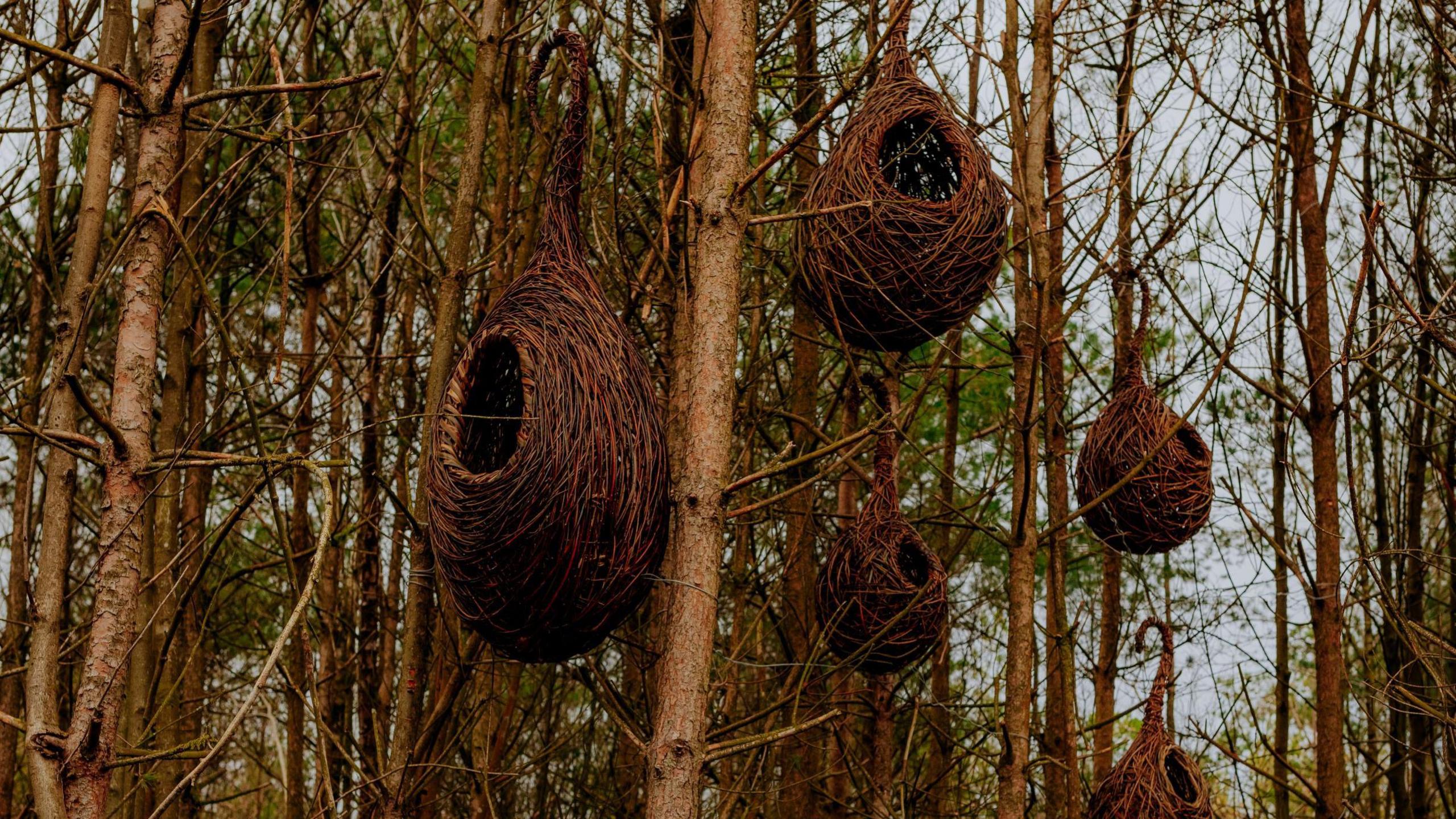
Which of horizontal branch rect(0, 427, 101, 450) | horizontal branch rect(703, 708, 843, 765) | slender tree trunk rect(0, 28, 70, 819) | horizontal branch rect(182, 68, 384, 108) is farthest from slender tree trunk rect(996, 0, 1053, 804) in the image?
slender tree trunk rect(0, 28, 70, 819)

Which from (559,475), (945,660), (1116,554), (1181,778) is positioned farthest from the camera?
(945,660)

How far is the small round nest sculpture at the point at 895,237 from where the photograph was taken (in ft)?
8.84

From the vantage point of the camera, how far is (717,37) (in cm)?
265

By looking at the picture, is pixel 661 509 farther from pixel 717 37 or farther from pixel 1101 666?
pixel 1101 666

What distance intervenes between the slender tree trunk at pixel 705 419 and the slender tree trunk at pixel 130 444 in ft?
2.87

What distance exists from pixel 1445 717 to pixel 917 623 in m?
1.17

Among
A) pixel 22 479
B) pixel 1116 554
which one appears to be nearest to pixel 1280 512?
pixel 1116 554

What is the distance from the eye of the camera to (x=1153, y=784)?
363 centimetres

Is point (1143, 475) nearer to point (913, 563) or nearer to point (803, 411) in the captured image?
point (913, 563)

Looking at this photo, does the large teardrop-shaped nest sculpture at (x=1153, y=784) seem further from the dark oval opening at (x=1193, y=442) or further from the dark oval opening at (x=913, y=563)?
the dark oval opening at (x=913, y=563)

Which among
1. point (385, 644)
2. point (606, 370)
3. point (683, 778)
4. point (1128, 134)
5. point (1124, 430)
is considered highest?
point (1128, 134)

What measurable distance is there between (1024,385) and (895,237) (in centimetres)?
140

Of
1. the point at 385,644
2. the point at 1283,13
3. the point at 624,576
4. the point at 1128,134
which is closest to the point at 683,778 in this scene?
the point at 624,576

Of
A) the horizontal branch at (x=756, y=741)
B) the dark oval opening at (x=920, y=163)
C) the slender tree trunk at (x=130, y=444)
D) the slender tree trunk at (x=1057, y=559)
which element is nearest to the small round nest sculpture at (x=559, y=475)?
the horizontal branch at (x=756, y=741)
